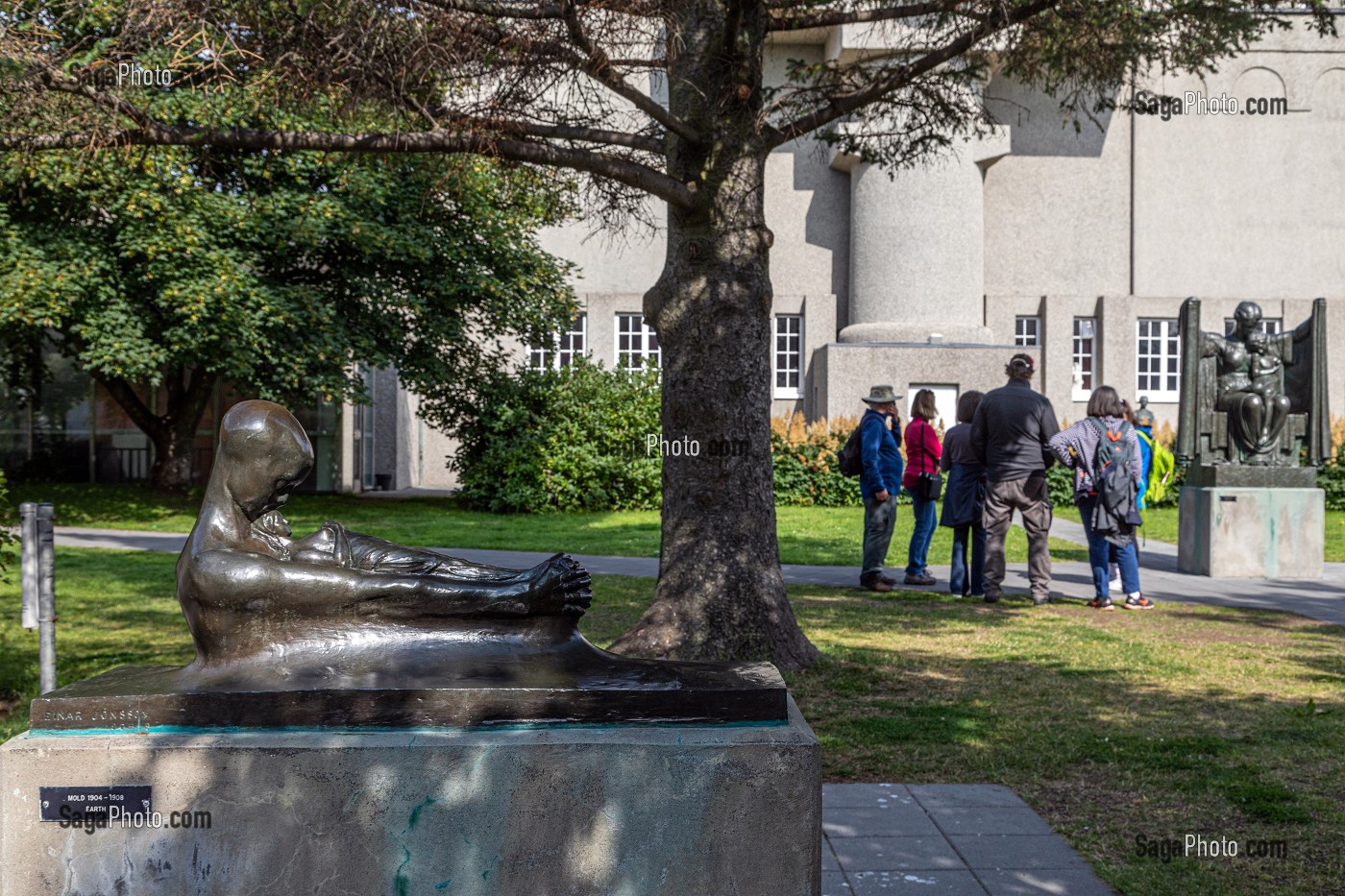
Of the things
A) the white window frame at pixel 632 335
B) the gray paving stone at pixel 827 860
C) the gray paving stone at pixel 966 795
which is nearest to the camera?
the gray paving stone at pixel 827 860

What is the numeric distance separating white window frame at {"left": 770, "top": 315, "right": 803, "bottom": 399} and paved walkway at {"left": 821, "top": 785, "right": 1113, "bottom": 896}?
945 inches

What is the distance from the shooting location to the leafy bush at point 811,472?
21516 millimetres

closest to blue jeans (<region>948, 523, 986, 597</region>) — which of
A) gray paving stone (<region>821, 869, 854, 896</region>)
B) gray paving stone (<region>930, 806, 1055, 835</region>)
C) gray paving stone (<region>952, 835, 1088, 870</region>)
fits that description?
gray paving stone (<region>930, 806, 1055, 835</region>)

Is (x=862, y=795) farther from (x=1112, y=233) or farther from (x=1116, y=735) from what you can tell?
(x=1112, y=233)

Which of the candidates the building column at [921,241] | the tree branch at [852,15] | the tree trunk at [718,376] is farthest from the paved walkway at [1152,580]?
the building column at [921,241]

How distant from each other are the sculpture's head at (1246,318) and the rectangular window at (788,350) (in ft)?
52.5

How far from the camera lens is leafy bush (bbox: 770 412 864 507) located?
21.5 metres

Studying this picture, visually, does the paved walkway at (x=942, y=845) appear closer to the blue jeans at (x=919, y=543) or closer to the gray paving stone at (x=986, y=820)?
the gray paving stone at (x=986, y=820)

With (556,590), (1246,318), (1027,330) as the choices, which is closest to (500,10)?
(556,590)

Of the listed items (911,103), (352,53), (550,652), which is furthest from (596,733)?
(911,103)

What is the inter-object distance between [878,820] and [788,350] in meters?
24.6

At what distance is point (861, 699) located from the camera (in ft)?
22.5

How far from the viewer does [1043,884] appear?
161 inches

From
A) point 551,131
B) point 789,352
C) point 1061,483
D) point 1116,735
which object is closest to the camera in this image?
point 1116,735
